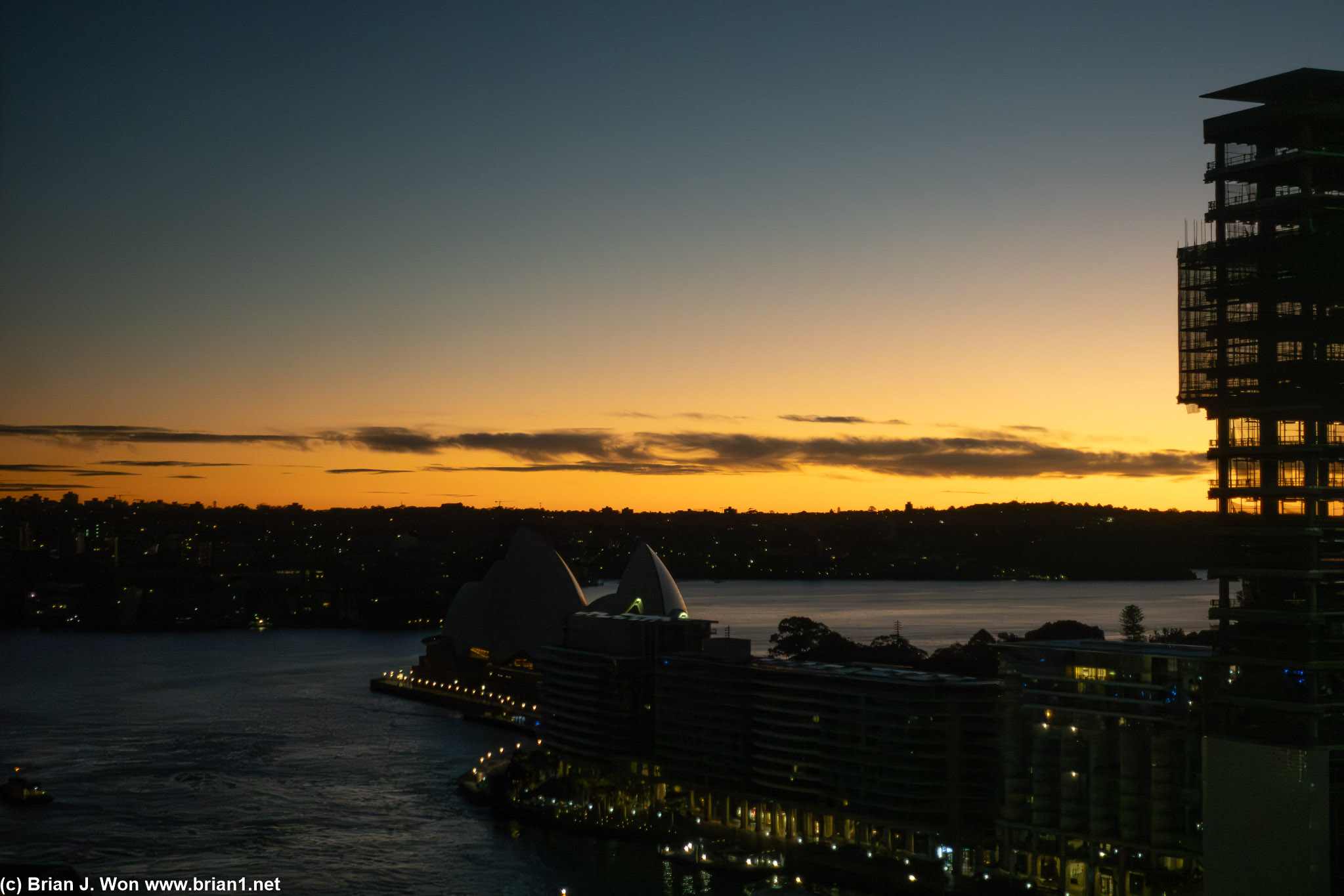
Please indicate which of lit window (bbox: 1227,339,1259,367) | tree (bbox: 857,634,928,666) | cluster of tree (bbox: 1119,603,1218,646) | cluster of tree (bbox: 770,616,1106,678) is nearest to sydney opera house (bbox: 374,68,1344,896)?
lit window (bbox: 1227,339,1259,367)

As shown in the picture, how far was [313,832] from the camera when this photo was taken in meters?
15.6

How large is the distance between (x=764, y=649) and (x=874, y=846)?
24.0 metres

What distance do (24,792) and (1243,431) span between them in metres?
15.1

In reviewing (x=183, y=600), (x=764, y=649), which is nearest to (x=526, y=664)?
(x=764, y=649)

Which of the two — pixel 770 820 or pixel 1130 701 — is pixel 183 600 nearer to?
pixel 770 820

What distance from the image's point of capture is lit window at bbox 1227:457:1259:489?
1228cm

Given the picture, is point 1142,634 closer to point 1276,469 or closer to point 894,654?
point 894,654

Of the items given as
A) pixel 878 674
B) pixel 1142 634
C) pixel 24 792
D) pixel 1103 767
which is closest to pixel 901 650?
pixel 1142 634

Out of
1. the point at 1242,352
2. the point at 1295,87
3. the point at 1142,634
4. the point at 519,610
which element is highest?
the point at 1295,87

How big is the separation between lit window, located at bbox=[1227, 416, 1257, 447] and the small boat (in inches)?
580

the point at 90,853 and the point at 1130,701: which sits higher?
the point at 1130,701

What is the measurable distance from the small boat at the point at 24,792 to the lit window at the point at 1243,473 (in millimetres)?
14588

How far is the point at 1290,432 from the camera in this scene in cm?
1227

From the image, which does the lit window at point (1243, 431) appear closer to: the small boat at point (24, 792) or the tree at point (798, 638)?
the small boat at point (24, 792)
